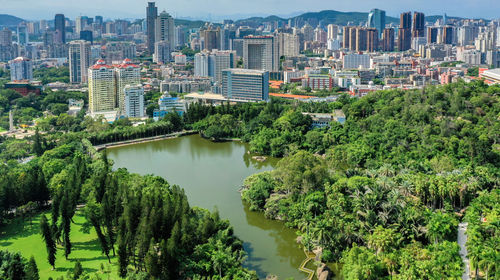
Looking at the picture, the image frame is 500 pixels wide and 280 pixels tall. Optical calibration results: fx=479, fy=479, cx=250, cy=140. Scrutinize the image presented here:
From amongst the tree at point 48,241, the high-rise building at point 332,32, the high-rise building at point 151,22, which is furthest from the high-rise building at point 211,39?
the tree at point 48,241

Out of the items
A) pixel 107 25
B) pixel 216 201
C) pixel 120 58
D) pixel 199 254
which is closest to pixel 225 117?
pixel 216 201

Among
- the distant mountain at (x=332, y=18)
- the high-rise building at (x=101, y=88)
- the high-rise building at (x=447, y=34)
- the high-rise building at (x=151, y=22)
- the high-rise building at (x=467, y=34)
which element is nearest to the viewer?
the high-rise building at (x=101, y=88)

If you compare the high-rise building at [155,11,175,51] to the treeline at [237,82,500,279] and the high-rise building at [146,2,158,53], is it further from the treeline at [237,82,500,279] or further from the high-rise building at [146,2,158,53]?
the treeline at [237,82,500,279]

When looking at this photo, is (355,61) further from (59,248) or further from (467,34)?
(59,248)

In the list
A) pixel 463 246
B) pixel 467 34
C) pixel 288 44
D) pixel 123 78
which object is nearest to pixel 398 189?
pixel 463 246

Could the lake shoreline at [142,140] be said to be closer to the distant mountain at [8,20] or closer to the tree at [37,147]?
the tree at [37,147]

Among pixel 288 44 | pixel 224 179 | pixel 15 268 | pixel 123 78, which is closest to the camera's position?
pixel 15 268

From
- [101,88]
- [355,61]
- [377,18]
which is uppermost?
[377,18]

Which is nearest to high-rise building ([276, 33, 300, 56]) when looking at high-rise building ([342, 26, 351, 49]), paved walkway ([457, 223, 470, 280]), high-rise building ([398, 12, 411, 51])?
high-rise building ([342, 26, 351, 49])
